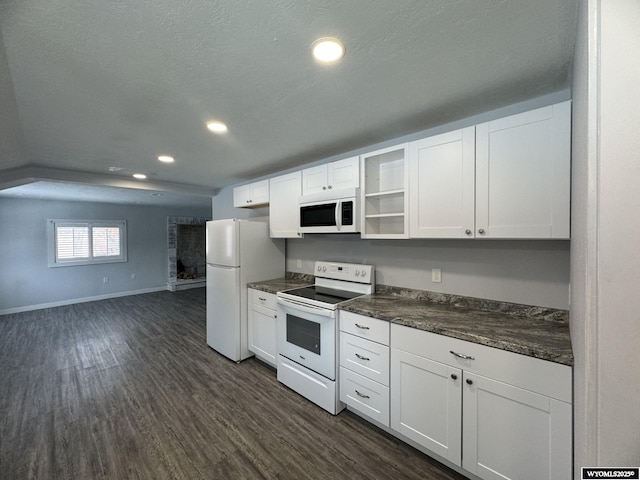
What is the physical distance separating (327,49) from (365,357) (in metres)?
2.02

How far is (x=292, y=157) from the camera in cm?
311

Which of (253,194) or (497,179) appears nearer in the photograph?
(497,179)

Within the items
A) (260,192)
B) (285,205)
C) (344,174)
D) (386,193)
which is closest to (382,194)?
(386,193)

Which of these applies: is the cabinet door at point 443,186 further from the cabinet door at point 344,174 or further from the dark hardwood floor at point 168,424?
the dark hardwood floor at point 168,424

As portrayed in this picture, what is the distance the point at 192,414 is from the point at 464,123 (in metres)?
3.32

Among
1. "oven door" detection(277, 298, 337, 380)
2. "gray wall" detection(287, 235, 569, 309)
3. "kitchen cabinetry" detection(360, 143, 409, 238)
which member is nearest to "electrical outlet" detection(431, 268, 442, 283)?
"gray wall" detection(287, 235, 569, 309)

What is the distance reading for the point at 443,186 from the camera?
195cm

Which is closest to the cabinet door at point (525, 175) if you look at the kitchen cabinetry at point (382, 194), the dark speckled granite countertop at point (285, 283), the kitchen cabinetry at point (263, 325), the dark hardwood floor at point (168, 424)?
the kitchen cabinetry at point (382, 194)

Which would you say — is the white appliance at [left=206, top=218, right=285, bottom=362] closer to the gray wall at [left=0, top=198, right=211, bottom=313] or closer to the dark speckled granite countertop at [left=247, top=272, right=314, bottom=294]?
the dark speckled granite countertop at [left=247, top=272, right=314, bottom=294]

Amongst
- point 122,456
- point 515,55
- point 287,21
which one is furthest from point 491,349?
point 122,456

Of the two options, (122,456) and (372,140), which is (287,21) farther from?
(122,456)

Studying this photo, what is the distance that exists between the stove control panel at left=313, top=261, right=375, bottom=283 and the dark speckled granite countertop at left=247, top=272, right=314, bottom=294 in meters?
0.34

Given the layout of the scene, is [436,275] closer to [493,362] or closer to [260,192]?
[493,362]

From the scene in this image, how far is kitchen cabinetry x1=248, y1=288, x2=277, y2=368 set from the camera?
9.77ft
